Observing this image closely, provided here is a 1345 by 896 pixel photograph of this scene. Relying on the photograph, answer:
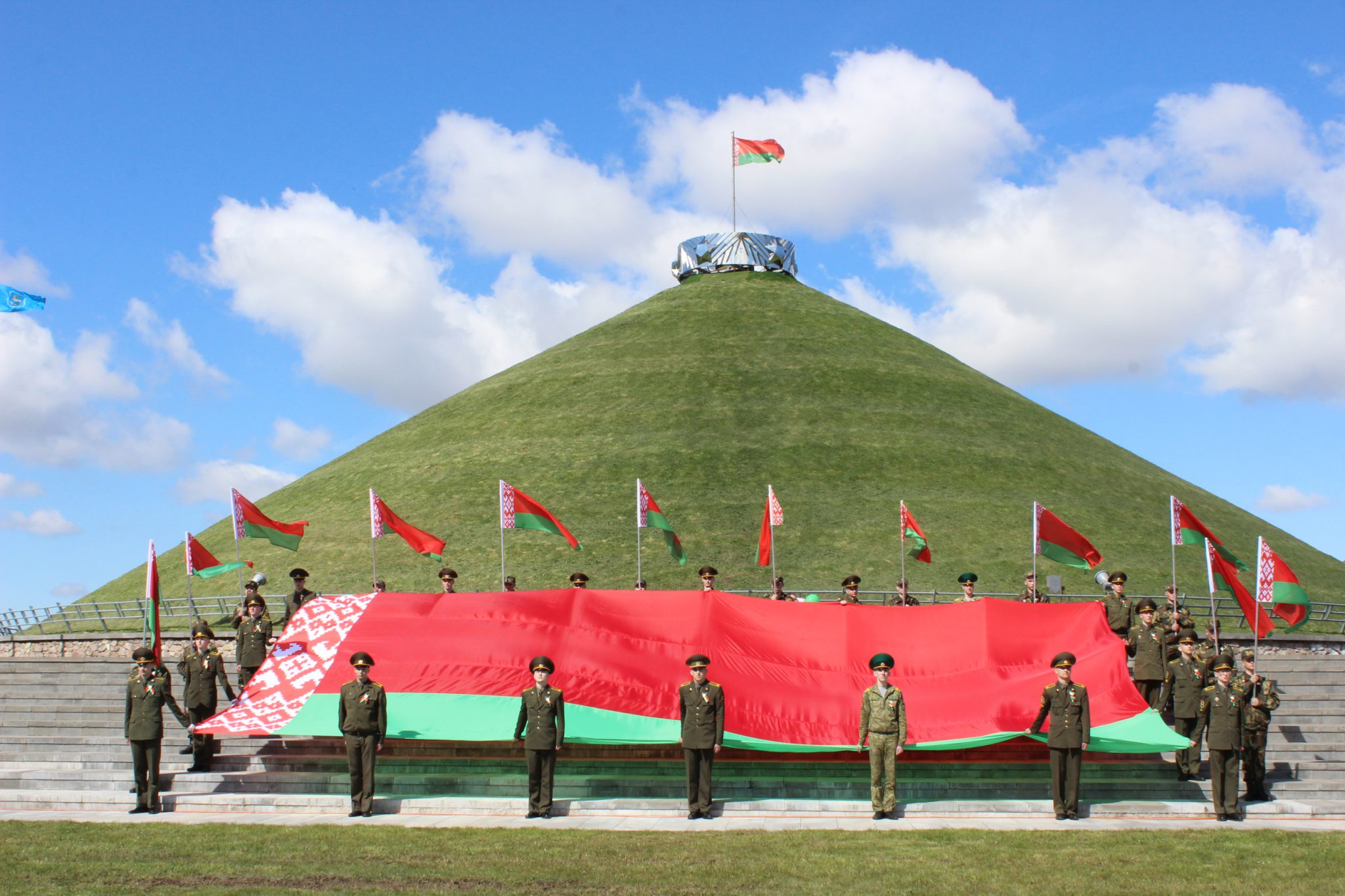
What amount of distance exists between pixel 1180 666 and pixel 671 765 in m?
8.15

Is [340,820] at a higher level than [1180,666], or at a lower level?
lower

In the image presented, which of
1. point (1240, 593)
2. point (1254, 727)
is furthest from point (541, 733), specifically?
point (1240, 593)

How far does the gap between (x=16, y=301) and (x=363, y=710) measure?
1269 cm

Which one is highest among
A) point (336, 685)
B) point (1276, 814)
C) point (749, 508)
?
point (749, 508)

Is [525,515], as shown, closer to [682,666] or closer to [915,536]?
[915,536]

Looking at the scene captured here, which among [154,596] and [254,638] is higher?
[154,596]

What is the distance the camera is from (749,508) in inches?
1820

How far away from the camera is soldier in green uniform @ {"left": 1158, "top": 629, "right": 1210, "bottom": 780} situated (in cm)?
1716

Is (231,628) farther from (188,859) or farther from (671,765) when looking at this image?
(188,859)

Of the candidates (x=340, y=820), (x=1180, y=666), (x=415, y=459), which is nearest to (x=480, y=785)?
(x=340, y=820)

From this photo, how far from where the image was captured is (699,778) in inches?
621

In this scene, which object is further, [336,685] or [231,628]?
[231,628]

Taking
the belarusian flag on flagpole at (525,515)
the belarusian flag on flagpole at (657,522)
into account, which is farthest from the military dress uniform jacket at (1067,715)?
the belarusian flag on flagpole at (525,515)

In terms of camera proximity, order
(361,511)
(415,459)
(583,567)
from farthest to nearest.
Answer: (415,459), (361,511), (583,567)
